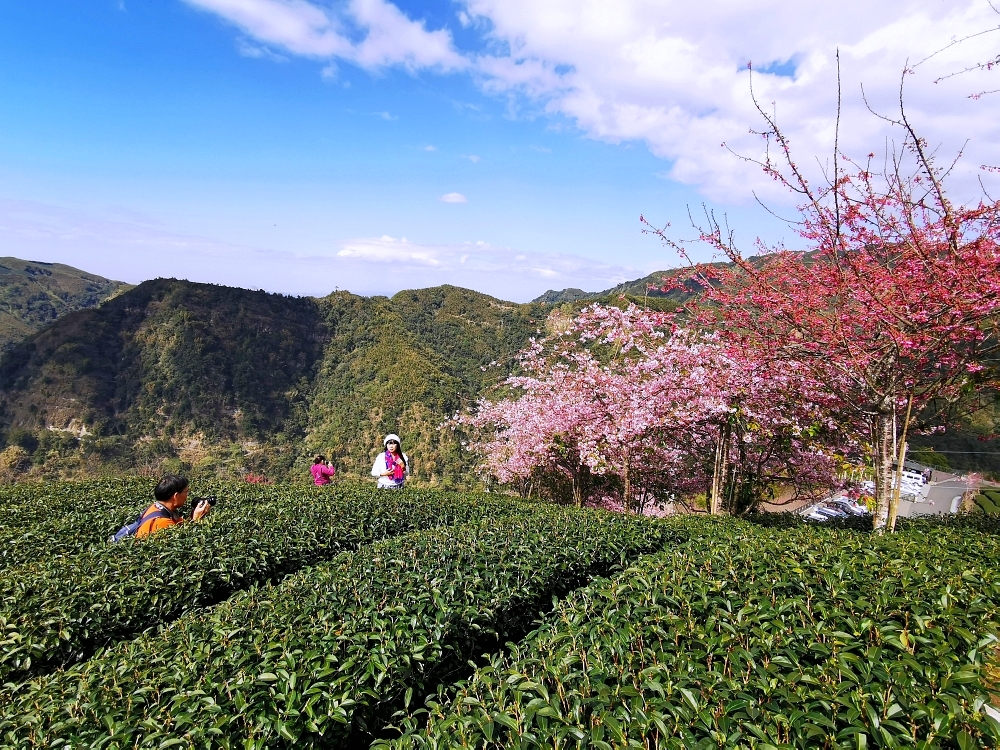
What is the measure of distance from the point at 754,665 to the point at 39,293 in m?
159

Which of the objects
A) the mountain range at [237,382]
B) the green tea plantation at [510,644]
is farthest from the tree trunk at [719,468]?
the mountain range at [237,382]

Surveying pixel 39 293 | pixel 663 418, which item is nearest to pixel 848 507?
pixel 663 418

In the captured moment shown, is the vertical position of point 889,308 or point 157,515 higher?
point 889,308

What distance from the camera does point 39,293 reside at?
120 metres

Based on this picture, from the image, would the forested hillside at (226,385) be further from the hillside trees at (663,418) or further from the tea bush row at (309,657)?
the tea bush row at (309,657)

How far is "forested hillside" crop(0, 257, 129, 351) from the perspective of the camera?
3684 inches

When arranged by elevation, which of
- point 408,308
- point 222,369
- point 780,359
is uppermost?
point 408,308

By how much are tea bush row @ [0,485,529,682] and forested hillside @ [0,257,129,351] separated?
102684 mm

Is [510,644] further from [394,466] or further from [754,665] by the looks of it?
[394,466]

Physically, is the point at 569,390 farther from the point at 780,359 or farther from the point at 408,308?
the point at 408,308

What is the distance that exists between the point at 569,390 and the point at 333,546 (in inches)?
225

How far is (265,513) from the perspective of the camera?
5.95m

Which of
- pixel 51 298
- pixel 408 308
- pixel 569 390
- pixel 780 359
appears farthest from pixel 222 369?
pixel 51 298

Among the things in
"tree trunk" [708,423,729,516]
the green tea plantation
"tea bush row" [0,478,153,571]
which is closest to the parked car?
"tree trunk" [708,423,729,516]
